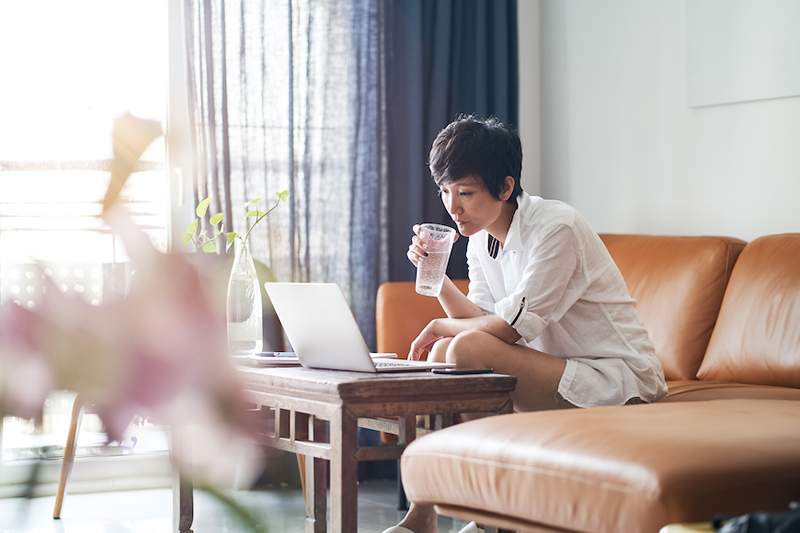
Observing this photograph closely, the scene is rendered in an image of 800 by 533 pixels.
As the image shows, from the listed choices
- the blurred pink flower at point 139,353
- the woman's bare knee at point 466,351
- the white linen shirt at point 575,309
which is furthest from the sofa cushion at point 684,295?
the blurred pink flower at point 139,353

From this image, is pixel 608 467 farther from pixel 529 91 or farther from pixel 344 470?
pixel 529 91

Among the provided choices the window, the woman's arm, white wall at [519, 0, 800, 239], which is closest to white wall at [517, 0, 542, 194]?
white wall at [519, 0, 800, 239]

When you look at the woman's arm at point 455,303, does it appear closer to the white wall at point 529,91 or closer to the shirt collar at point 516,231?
the shirt collar at point 516,231

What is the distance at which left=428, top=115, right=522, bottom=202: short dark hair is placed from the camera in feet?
8.99

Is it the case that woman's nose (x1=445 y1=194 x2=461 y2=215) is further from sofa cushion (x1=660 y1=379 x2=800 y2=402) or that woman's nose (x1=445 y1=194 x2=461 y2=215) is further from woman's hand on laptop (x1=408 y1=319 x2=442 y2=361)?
sofa cushion (x1=660 y1=379 x2=800 y2=402)

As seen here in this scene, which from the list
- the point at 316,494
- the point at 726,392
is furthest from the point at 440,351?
the point at 726,392

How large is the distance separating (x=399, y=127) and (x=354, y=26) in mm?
390

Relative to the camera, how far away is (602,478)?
5.84ft

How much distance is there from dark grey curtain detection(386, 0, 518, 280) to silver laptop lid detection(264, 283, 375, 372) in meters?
1.71

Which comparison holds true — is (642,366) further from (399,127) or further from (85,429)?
(85,429)

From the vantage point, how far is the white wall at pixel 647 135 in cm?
352

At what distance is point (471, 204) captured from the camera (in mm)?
2748

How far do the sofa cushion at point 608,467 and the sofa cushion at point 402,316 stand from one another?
143cm

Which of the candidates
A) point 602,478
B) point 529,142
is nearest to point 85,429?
point 602,478
